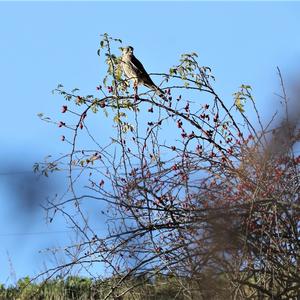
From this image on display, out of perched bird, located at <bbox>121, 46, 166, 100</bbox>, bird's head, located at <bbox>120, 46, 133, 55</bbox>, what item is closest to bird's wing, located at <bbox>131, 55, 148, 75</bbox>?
perched bird, located at <bbox>121, 46, 166, 100</bbox>

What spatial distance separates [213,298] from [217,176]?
2.67 feet

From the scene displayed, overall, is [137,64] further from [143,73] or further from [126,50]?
[126,50]

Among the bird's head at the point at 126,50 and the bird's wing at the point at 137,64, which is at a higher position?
the bird's wing at the point at 137,64

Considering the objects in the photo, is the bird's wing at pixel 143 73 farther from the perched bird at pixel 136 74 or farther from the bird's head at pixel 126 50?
the bird's head at pixel 126 50

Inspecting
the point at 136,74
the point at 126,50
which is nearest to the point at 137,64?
the point at 136,74

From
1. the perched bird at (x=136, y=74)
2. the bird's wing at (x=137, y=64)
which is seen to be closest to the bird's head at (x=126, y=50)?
the perched bird at (x=136, y=74)

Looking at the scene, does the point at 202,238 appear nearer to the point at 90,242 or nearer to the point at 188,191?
the point at 188,191

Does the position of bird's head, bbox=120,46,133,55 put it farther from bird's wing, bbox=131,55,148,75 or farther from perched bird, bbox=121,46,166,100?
bird's wing, bbox=131,55,148,75

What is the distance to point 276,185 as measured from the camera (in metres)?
4.46

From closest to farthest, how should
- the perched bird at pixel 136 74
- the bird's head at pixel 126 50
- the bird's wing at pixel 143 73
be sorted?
1. the perched bird at pixel 136 74
2. the bird's head at pixel 126 50
3. the bird's wing at pixel 143 73

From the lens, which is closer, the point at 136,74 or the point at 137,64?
the point at 136,74

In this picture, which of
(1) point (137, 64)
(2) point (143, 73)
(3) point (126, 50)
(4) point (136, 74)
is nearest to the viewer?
(3) point (126, 50)

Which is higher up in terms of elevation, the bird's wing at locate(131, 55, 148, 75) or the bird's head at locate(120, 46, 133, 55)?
the bird's wing at locate(131, 55, 148, 75)

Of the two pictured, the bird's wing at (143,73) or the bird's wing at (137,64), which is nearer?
the bird's wing at (143,73)
